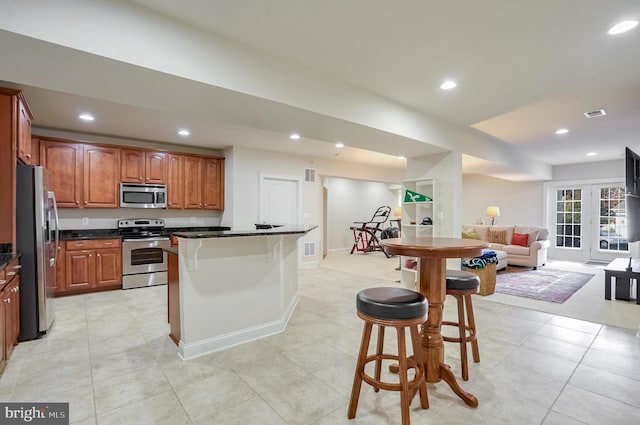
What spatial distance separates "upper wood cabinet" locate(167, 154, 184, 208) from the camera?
218 inches

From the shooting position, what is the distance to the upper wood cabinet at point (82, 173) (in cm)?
451

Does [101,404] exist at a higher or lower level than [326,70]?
lower

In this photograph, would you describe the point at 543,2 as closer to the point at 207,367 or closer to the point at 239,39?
the point at 239,39

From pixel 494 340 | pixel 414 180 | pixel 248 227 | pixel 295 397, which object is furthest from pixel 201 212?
pixel 494 340

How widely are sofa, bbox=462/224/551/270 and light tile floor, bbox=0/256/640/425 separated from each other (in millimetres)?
3620

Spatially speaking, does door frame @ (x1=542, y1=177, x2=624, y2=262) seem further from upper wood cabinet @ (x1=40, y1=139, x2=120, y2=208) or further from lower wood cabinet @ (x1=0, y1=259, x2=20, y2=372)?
lower wood cabinet @ (x1=0, y1=259, x2=20, y2=372)

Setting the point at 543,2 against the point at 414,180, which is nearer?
the point at 543,2

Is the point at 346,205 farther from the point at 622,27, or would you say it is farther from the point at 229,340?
the point at 622,27

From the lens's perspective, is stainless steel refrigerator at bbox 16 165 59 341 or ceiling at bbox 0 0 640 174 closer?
ceiling at bbox 0 0 640 174

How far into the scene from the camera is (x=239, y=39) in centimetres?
239

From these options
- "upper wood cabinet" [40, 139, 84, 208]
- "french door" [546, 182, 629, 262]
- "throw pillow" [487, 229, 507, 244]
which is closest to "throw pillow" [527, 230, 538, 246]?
"throw pillow" [487, 229, 507, 244]

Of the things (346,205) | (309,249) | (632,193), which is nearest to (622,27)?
(632,193)

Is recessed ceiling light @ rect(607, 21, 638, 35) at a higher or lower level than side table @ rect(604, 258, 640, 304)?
higher

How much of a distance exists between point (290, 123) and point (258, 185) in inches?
118
